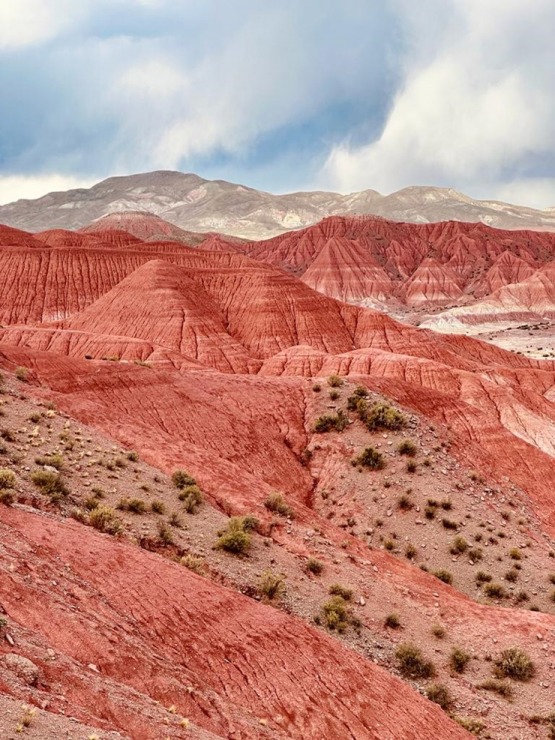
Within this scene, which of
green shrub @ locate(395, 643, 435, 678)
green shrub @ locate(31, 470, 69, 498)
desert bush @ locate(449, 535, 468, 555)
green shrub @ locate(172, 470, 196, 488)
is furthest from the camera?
desert bush @ locate(449, 535, 468, 555)

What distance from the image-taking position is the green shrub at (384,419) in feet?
99.2

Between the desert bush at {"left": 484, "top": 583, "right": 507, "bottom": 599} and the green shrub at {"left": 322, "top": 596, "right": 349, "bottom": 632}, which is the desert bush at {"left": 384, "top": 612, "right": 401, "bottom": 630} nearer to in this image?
the green shrub at {"left": 322, "top": 596, "right": 349, "bottom": 632}

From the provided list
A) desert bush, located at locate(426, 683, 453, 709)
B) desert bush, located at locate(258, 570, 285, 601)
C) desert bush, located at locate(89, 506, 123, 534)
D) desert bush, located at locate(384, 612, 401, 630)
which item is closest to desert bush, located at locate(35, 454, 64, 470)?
desert bush, located at locate(89, 506, 123, 534)

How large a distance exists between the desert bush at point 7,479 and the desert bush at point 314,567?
319 inches

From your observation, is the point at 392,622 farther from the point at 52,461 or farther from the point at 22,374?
the point at 22,374

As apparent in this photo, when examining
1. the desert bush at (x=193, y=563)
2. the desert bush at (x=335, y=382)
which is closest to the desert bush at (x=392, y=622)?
the desert bush at (x=193, y=563)

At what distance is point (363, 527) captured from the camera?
24.9 meters

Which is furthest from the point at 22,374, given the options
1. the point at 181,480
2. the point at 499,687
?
the point at 499,687

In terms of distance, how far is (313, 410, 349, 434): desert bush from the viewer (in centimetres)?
3066

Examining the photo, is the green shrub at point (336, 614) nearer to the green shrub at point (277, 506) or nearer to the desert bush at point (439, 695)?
the desert bush at point (439, 695)

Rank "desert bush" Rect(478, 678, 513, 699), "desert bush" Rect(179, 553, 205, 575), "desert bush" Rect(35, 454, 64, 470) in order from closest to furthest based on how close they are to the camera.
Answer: "desert bush" Rect(179, 553, 205, 575)
"desert bush" Rect(478, 678, 513, 699)
"desert bush" Rect(35, 454, 64, 470)

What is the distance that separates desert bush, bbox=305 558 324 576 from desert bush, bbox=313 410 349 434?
13.5 m

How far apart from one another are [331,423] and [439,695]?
57.1ft

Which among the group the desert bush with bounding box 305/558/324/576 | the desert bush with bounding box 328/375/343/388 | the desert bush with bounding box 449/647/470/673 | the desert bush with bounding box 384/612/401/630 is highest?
the desert bush with bounding box 328/375/343/388
